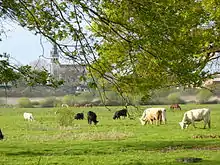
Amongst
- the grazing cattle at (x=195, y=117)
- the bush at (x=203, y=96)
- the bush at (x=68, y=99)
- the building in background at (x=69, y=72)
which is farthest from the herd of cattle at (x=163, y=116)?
the building in background at (x=69, y=72)

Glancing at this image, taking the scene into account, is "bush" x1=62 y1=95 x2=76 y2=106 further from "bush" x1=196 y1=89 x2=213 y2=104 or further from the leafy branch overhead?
"bush" x1=196 y1=89 x2=213 y2=104

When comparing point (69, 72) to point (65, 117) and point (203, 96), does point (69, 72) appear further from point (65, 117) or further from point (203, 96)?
point (203, 96)

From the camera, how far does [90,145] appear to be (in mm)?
20141

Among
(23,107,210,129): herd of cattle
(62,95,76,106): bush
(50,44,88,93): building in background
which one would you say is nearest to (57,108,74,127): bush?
(62,95,76,106): bush

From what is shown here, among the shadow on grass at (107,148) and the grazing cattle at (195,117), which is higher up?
the grazing cattle at (195,117)

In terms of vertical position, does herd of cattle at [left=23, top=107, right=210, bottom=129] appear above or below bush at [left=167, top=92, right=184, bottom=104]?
below

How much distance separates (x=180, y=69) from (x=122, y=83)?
1.02 m

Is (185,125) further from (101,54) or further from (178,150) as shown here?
(101,54)

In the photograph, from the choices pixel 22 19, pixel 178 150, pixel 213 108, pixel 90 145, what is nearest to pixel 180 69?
pixel 22 19

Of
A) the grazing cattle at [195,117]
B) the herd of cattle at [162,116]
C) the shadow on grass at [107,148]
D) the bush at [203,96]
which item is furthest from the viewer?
the bush at [203,96]

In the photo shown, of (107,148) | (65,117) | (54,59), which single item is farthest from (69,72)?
(65,117)

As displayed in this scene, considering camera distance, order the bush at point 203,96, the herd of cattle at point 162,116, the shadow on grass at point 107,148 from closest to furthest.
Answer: the shadow on grass at point 107,148, the herd of cattle at point 162,116, the bush at point 203,96

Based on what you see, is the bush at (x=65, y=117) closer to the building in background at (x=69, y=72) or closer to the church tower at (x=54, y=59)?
the building in background at (x=69, y=72)

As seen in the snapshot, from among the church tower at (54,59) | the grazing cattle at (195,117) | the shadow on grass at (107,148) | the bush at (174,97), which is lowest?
the shadow on grass at (107,148)
